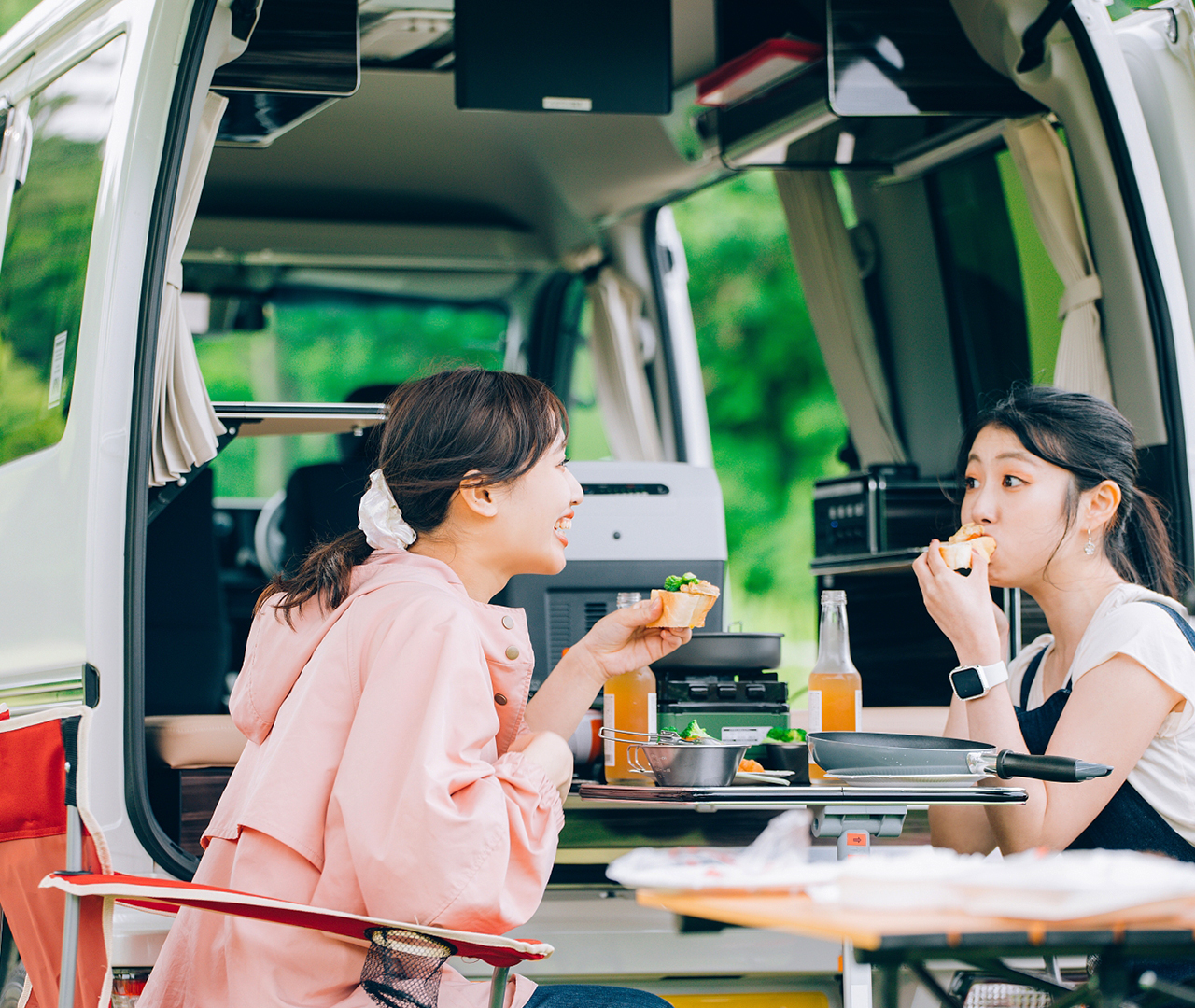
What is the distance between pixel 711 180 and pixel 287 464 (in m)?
2.18

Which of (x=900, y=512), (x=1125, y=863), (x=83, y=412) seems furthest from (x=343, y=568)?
(x=900, y=512)

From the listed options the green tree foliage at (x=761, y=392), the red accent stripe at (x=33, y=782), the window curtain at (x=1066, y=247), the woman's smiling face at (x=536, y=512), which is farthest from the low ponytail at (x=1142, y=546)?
the green tree foliage at (x=761, y=392)

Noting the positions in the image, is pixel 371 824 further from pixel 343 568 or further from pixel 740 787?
pixel 740 787

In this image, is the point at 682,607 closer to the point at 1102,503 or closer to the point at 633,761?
the point at 633,761

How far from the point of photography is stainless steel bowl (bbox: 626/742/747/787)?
6.64 feet

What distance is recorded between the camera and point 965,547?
Result: 2.51m

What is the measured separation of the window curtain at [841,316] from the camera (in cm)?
486

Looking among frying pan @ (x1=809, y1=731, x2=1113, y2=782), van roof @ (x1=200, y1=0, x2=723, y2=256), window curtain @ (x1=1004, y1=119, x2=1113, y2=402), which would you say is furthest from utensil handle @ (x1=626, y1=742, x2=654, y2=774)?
van roof @ (x1=200, y1=0, x2=723, y2=256)

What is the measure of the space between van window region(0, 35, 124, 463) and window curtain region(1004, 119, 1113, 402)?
2154mm

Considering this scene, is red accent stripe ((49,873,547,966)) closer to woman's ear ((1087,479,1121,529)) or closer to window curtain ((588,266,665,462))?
woman's ear ((1087,479,1121,529))

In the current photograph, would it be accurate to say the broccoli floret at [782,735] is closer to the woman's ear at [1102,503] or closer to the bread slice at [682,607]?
the bread slice at [682,607]

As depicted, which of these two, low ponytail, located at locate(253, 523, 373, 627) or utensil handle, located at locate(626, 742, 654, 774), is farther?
utensil handle, located at locate(626, 742, 654, 774)

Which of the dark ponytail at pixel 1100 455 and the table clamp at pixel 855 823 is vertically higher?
the dark ponytail at pixel 1100 455

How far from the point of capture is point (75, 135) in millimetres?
2670
